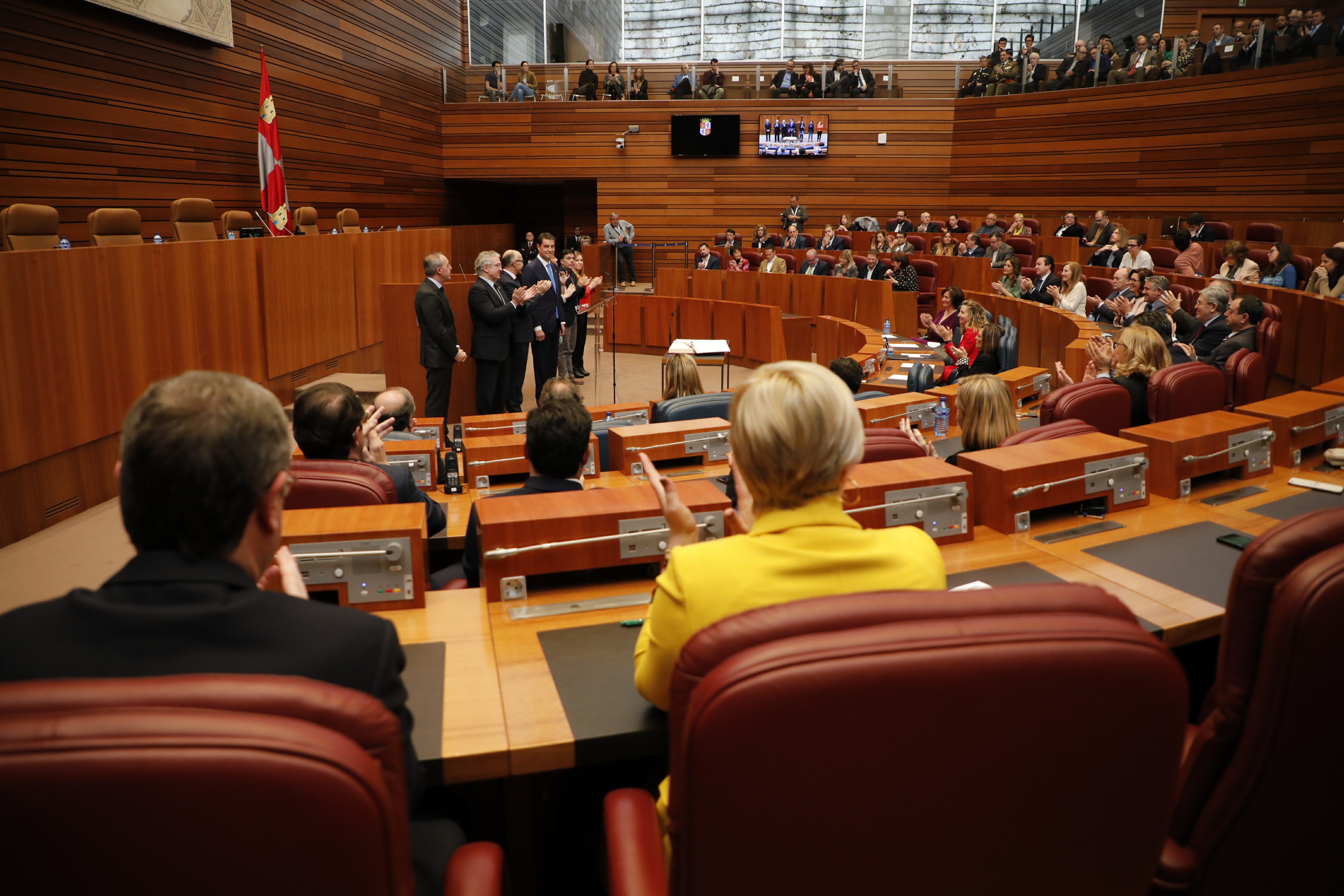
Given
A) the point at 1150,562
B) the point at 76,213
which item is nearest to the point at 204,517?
→ the point at 1150,562

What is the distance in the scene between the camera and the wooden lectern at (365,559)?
6.49ft

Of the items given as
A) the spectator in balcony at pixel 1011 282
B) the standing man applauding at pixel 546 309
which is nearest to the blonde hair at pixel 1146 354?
the standing man applauding at pixel 546 309

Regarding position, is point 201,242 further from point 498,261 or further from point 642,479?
point 642,479

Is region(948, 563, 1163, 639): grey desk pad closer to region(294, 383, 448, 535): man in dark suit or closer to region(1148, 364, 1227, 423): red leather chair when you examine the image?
region(294, 383, 448, 535): man in dark suit


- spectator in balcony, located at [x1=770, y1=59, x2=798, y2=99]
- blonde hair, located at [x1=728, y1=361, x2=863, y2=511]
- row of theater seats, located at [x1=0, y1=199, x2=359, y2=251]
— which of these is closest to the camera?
blonde hair, located at [x1=728, y1=361, x2=863, y2=511]

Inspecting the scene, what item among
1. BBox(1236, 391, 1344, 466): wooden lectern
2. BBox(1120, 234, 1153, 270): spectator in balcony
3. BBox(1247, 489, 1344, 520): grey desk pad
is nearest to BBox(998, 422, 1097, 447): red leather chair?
BBox(1247, 489, 1344, 520): grey desk pad

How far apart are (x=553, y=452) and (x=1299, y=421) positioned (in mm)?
2600

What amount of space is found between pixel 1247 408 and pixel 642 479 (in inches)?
86.7

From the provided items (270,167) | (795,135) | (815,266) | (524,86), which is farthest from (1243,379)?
(524,86)

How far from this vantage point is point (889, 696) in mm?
944

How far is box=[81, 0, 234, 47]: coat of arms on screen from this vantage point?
7352 mm

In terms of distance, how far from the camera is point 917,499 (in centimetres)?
239

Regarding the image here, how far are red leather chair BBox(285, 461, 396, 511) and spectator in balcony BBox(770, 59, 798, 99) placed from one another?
14.8 metres

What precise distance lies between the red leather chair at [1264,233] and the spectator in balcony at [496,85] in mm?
11770
